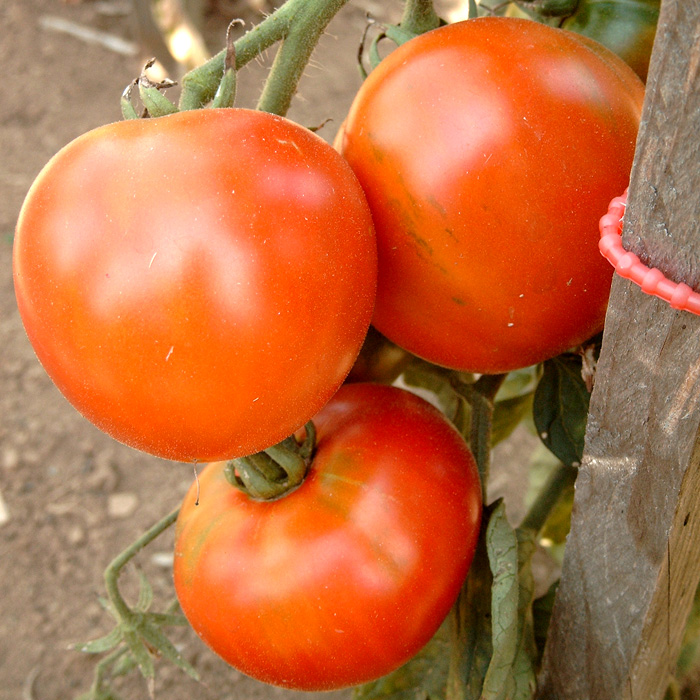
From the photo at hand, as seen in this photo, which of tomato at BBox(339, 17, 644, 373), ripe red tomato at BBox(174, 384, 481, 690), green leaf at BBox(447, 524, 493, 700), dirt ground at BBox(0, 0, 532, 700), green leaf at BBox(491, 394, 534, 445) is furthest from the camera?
dirt ground at BBox(0, 0, 532, 700)

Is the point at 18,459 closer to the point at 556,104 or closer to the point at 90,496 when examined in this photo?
the point at 90,496

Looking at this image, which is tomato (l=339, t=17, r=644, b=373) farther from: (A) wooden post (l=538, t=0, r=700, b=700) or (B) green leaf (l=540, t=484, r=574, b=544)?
(B) green leaf (l=540, t=484, r=574, b=544)

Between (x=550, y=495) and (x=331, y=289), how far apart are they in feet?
2.32

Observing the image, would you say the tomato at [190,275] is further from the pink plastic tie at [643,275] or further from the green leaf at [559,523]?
the green leaf at [559,523]

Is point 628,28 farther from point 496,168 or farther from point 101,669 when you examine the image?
point 101,669

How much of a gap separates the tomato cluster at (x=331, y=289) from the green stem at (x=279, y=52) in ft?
0.24

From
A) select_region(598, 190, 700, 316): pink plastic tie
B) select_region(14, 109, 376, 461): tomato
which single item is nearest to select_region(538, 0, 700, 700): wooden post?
select_region(598, 190, 700, 316): pink plastic tie

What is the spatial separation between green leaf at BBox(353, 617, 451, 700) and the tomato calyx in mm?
313

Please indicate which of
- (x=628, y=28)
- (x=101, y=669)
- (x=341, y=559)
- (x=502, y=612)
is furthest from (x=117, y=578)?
(x=628, y=28)

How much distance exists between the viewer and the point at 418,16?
2.86 ft

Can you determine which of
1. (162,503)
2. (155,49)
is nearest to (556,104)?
(162,503)

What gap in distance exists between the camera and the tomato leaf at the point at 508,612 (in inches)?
32.8

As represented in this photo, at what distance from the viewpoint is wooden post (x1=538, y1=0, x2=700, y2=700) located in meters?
0.54

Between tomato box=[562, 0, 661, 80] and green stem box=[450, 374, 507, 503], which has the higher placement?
tomato box=[562, 0, 661, 80]
